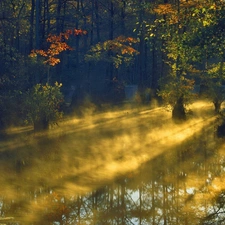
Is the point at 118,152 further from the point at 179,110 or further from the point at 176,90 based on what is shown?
the point at 176,90

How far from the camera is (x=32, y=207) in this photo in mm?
8797

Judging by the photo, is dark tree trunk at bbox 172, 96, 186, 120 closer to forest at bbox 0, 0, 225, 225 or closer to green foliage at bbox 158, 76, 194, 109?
forest at bbox 0, 0, 225, 225

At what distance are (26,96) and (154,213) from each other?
39.8 ft

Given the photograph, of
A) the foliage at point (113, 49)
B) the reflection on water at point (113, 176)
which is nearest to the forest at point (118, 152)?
the reflection on water at point (113, 176)

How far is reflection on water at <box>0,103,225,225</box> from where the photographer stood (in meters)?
8.44

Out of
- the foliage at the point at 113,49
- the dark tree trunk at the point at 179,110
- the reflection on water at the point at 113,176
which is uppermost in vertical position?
the foliage at the point at 113,49

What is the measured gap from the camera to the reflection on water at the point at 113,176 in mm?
8438

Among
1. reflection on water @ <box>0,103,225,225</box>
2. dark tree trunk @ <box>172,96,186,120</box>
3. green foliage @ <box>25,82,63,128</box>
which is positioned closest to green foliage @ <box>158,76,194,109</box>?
dark tree trunk @ <box>172,96,186,120</box>

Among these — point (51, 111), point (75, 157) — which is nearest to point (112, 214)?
point (75, 157)

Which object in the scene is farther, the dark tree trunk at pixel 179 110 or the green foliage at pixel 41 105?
the dark tree trunk at pixel 179 110

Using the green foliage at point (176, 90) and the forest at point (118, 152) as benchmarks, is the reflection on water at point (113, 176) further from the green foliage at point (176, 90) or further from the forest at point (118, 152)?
the green foliage at point (176, 90)

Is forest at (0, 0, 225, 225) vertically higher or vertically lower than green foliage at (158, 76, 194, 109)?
lower

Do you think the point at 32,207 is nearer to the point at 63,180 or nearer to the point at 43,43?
the point at 63,180

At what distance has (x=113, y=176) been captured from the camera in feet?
37.6
